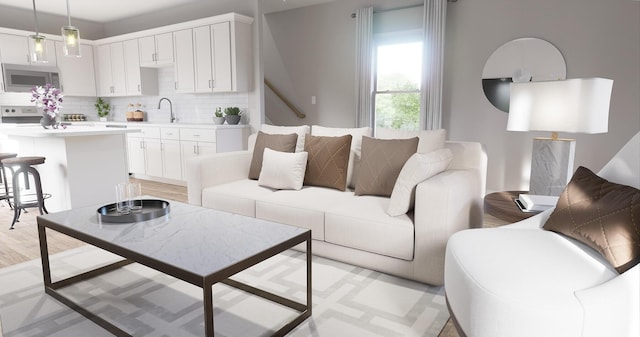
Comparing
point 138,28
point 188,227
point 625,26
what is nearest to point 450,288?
point 188,227

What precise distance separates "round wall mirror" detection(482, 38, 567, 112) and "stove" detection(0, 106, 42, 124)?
22.7 feet

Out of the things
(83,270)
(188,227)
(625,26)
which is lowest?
(83,270)

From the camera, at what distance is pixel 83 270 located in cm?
268

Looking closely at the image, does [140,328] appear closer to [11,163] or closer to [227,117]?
[11,163]

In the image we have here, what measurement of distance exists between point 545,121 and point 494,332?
4.23ft

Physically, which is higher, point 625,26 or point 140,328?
point 625,26

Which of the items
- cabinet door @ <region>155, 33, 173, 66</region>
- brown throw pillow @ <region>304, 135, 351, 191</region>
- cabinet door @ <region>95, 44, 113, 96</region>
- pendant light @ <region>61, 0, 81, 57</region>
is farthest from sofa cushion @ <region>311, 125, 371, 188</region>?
cabinet door @ <region>95, 44, 113, 96</region>

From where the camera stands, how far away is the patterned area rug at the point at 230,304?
6.40ft

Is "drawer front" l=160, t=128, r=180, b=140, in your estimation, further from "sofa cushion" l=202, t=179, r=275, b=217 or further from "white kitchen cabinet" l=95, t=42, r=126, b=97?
"sofa cushion" l=202, t=179, r=275, b=217

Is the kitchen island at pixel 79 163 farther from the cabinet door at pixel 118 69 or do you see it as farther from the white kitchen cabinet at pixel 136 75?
the cabinet door at pixel 118 69

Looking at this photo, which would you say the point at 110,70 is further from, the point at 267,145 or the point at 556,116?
the point at 556,116

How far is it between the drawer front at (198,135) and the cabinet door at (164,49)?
1.21 metres

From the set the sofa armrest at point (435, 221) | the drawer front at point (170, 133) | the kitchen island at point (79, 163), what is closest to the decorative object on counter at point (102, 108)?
the drawer front at point (170, 133)

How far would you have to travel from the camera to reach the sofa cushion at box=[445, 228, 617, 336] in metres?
1.28
